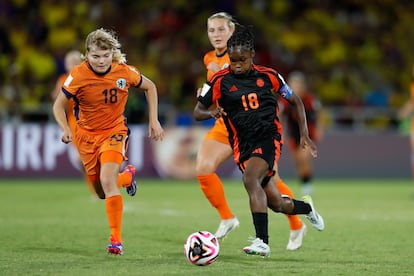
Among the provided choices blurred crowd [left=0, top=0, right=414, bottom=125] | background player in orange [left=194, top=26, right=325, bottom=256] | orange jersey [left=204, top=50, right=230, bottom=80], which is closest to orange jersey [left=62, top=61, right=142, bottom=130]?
background player in orange [left=194, top=26, right=325, bottom=256]

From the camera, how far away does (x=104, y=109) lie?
8.60 metres

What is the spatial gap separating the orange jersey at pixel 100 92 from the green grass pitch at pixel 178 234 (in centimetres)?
125

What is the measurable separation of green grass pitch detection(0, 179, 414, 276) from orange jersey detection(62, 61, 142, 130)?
1249 mm

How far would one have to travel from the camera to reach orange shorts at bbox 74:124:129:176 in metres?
8.50

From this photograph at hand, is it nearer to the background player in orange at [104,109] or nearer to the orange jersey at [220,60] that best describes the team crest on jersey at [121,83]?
the background player in orange at [104,109]

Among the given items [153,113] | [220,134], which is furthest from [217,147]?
[153,113]

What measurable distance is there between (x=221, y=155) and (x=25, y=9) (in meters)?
13.1

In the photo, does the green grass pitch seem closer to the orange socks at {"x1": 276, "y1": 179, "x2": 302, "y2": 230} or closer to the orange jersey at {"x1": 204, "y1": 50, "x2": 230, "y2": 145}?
the orange socks at {"x1": 276, "y1": 179, "x2": 302, "y2": 230}

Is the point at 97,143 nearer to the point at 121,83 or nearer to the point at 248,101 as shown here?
the point at 121,83

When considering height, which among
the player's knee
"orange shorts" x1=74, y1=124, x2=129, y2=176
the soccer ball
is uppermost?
→ "orange shorts" x1=74, y1=124, x2=129, y2=176

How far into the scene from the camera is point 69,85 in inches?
332

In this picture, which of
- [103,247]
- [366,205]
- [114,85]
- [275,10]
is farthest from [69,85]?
[275,10]

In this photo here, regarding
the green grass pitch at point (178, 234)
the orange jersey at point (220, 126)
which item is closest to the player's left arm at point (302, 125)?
the green grass pitch at point (178, 234)

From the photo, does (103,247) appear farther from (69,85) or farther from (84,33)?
(84,33)
